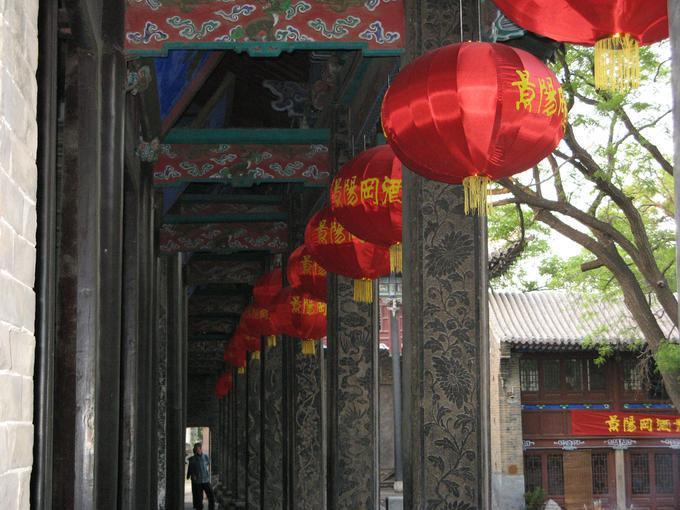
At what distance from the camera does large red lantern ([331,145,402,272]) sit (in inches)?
237

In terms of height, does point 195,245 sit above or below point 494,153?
above

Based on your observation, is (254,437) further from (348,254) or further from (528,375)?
(348,254)

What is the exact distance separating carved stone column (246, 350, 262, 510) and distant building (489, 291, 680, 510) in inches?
246

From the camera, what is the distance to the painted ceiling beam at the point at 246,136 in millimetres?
9594

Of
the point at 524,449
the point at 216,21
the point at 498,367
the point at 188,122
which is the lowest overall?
the point at 524,449

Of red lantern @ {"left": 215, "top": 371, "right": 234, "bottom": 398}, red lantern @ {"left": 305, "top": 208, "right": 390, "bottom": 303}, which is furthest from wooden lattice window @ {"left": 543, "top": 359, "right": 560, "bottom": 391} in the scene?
red lantern @ {"left": 305, "top": 208, "right": 390, "bottom": 303}

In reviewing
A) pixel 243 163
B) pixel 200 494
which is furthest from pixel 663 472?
pixel 243 163

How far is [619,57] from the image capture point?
11.6 ft

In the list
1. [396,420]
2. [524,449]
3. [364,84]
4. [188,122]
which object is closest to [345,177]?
[364,84]

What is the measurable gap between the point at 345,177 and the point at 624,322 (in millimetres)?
17184

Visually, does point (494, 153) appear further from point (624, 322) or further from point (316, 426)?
point (624, 322)

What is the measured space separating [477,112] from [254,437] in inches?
551

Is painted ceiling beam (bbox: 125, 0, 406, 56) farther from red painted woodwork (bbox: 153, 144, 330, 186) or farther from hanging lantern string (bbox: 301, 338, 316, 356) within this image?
hanging lantern string (bbox: 301, 338, 316, 356)

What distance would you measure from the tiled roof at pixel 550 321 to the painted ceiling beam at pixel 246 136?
12.8m
